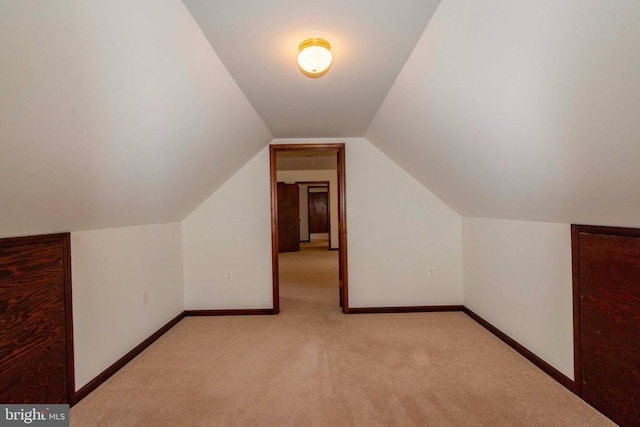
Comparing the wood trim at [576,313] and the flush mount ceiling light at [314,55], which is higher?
the flush mount ceiling light at [314,55]

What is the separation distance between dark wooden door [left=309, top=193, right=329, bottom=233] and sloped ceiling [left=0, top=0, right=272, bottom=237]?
9.04m

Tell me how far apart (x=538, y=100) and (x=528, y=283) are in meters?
1.57

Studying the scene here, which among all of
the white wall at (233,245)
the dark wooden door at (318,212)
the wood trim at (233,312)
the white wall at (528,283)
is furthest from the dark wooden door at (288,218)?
the white wall at (528,283)

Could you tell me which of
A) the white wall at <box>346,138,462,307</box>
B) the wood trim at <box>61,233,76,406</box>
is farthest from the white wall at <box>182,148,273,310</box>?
the wood trim at <box>61,233,76,406</box>

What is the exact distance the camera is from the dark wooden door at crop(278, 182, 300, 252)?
26.1 feet

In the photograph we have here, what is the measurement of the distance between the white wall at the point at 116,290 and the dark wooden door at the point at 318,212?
829 cm


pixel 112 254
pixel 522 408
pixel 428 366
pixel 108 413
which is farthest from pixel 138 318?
pixel 522 408

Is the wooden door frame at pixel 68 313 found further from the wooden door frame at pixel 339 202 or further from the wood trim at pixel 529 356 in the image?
the wood trim at pixel 529 356

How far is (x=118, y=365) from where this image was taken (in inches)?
88.2

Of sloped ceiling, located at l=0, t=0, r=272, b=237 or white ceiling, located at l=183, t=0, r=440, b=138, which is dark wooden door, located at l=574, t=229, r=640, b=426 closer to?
white ceiling, located at l=183, t=0, r=440, b=138

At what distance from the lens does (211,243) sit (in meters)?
3.48

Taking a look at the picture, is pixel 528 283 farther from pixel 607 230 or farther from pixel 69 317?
pixel 69 317

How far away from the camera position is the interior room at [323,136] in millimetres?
1072

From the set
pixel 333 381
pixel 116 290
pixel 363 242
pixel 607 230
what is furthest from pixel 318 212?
pixel 607 230
